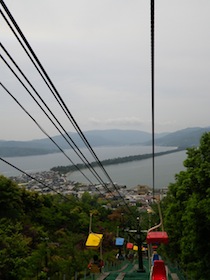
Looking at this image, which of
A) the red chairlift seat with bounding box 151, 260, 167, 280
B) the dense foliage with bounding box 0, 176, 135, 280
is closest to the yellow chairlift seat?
the dense foliage with bounding box 0, 176, 135, 280

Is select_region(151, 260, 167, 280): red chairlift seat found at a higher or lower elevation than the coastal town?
higher

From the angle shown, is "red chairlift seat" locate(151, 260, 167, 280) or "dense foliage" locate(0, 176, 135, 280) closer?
"red chairlift seat" locate(151, 260, 167, 280)

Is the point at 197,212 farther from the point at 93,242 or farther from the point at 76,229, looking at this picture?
the point at 76,229

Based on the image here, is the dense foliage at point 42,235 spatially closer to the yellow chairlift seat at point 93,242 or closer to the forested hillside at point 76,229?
the forested hillside at point 76,229

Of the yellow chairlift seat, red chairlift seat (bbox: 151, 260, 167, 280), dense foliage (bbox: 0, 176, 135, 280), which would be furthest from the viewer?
dense foliage (bbox: 0, 176, 135, 280)

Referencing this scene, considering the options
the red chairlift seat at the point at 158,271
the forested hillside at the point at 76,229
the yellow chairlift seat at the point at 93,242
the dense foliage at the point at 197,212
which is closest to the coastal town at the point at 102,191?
the forested hillside at the point at 76,229

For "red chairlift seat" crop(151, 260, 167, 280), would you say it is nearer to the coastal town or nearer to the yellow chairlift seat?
the yellow chairlift seat

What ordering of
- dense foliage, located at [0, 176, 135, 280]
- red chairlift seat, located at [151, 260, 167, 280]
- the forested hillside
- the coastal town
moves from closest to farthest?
1. red chairlift seat, located at [151, 260, 167, 280]
2. the forested hillside
3. dense foliage, located at [0, 176, 135, 280]
4. the coastal town

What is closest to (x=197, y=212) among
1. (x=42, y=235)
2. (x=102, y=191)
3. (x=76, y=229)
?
(x=42, y=235)

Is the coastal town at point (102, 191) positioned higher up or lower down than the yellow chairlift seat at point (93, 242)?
lower down

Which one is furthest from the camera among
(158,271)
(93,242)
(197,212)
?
(93,242)
